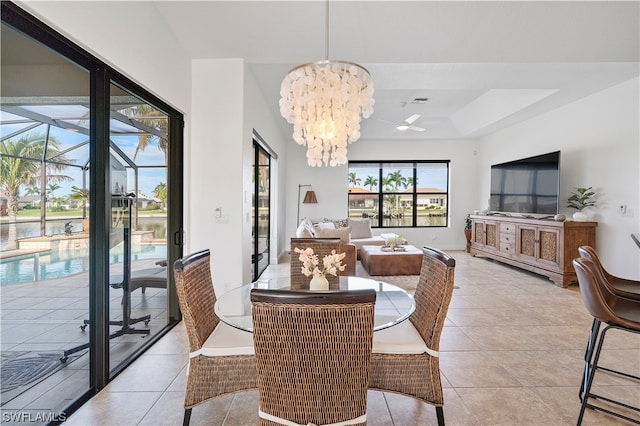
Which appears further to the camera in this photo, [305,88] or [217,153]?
[217,153]

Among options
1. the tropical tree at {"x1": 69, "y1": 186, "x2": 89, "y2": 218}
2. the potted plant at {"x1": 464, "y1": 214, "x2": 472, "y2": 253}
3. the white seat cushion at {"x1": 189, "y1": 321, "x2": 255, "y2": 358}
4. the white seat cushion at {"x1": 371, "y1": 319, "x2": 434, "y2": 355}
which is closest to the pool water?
the tropical tree at {"x1": 69, "y1": 186, "x2": 89, "y2": 218}

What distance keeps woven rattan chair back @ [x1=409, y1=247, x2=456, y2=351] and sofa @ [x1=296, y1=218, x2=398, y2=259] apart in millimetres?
3287

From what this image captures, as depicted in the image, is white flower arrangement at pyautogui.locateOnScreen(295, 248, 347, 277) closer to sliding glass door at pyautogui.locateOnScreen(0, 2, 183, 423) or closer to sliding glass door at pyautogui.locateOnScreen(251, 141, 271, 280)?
sliding glass door at pyautogui.locateOnScreen(0, 2, 183, 423)

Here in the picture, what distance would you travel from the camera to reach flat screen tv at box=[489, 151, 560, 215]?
16.6ft

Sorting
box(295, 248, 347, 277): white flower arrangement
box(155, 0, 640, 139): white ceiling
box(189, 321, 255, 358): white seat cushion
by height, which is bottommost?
box(189, 321, 255, 358): white seat cushion

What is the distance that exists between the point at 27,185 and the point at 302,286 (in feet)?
6.02

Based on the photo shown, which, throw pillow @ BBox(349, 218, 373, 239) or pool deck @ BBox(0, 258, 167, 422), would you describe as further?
throw pillow @ BBox(349, 218, 373, 239)

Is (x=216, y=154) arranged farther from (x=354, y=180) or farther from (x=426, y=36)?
(x=354, y=180)

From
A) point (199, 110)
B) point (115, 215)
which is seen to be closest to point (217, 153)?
point (199, 110)

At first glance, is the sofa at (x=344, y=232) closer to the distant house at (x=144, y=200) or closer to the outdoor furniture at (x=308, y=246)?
the outdoor furniture at (x=308, y=246)

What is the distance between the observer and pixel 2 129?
5.12 ft

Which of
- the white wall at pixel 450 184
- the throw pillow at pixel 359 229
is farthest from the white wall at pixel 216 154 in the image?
the white wall at pixel 450 184

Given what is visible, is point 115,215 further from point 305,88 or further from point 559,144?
point 559,144

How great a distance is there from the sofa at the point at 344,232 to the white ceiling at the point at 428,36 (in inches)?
97.0
